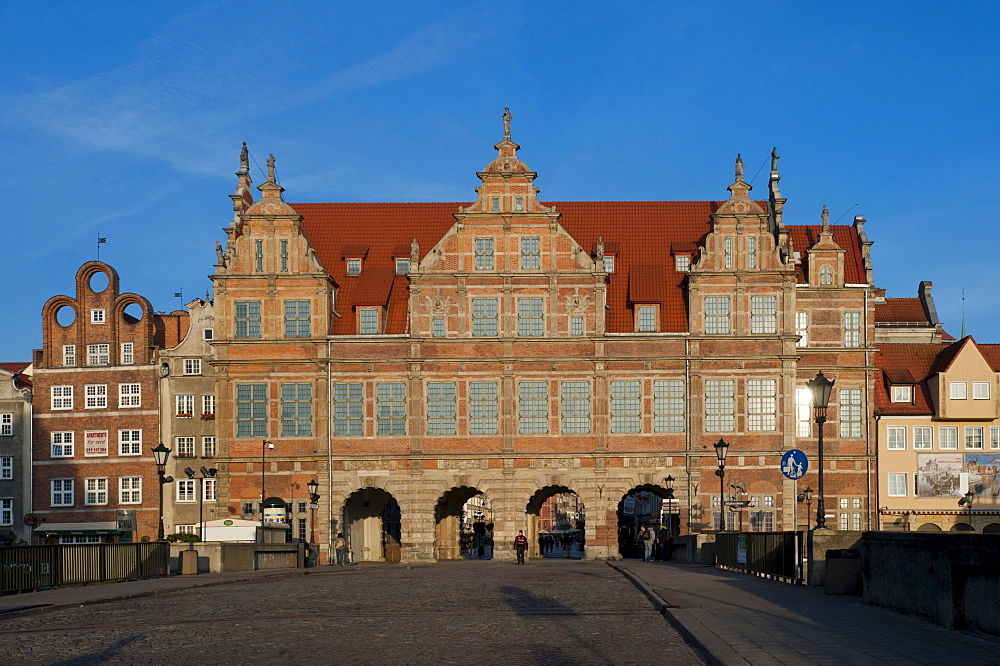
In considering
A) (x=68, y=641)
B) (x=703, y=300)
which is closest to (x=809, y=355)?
(x=703, y=300)

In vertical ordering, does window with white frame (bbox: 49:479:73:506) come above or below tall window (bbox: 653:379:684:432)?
below

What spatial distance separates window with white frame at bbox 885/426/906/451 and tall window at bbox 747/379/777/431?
7.74 metres

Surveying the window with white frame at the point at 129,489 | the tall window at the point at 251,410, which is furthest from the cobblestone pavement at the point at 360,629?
the window with white frame at the point at 129,489

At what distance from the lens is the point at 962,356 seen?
6556 cm

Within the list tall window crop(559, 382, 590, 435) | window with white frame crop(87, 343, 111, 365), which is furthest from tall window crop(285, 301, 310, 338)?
window with white frame crop(87, 343, 111, 365)

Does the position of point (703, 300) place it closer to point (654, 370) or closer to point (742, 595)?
point (654, 370)

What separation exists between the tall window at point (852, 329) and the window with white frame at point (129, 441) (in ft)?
128

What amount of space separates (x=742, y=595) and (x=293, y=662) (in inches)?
464

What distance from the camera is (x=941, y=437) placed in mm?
65500

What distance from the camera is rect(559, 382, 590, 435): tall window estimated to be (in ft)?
202

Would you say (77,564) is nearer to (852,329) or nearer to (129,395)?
(129,395)

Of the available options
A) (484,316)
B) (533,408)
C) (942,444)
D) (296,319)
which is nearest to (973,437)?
(942,444)

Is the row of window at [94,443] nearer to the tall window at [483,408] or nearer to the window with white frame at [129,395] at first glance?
the window with white frame at [129,395]

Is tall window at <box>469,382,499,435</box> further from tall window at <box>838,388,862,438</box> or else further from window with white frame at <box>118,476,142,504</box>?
window with white frame at <box>118,476,142,504</box>
